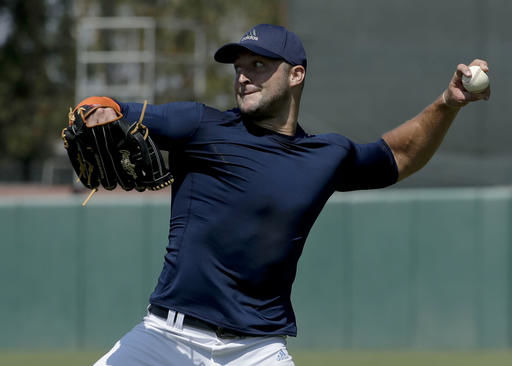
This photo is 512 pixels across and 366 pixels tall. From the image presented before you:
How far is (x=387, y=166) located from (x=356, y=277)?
4879 mm

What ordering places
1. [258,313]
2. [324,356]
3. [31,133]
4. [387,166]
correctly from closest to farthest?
[258,313]
[387,166]
[324,356]
[31,133]

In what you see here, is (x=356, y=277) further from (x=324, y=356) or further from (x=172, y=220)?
(x=172, y=220)

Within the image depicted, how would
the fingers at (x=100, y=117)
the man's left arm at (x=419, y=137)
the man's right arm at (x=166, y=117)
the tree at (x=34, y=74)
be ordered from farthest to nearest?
the tree at (x=34, y=74) < the man's left arm at (x=419, y=137) < the man's right arm at (x=166, y=117) < the fingers at (x=100, y=117)

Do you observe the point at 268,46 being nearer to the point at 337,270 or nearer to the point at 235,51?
the point at 235,51

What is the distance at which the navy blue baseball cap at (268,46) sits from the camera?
3.52 m

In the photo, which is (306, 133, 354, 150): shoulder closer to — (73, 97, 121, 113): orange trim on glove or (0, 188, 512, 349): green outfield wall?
(73, 97, 121, 113): orange trim on glove

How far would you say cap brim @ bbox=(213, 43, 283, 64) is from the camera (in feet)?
11.5

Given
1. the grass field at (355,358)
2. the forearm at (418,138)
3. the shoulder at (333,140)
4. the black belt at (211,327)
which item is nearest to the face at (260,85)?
the shoulder at (333,140)

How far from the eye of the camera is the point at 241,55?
141 inches

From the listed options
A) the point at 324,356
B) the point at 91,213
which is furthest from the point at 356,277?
the point at 91,213

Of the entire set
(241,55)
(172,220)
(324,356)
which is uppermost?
(241,55)

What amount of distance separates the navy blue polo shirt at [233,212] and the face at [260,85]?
73mm

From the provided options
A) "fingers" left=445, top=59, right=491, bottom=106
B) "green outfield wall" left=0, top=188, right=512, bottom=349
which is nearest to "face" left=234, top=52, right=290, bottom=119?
"fingers" left=445, top=59, right=491, bottom=106

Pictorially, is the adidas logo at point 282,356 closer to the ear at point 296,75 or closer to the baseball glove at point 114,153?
the baseball glove at point 114,153
